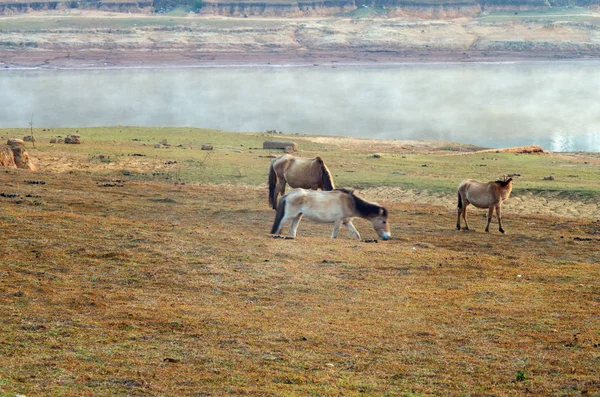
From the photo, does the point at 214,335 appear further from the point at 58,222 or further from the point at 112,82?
the point at 112,82

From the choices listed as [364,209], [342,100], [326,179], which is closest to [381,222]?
[364,209]

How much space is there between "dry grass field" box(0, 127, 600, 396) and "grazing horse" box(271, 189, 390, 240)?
0.36 metres

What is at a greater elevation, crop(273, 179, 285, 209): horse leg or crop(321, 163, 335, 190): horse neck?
crop(321, 163, 335, 190): horse neck

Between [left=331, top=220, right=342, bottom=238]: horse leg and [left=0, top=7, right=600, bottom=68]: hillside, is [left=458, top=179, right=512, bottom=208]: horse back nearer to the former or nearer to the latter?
[left=331, top=220, right=342, bottom=238]: horse leg

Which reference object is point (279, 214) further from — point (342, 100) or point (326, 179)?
point (342, 100)

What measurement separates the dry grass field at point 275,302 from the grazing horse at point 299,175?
788mm

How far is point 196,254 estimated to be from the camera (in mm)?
12281

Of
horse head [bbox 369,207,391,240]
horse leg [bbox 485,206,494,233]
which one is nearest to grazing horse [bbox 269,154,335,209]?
horse head [bbox 369,207,391,240]

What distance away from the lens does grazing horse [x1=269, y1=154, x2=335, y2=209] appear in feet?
58.2

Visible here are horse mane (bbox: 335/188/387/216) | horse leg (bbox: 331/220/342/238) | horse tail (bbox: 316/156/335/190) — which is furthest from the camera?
horse tail (bbox: 316/156/335/190)

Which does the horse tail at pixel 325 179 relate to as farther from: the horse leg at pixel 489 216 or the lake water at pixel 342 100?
the lake water at pixel 342 100

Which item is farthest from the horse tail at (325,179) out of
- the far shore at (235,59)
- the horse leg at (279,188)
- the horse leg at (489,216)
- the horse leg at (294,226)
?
the far shore at (235,59)

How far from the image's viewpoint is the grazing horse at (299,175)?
58.2 feet

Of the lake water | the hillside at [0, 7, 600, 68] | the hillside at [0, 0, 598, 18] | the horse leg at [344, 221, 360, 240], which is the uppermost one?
the hillside at [0, 0, 598, 18]
